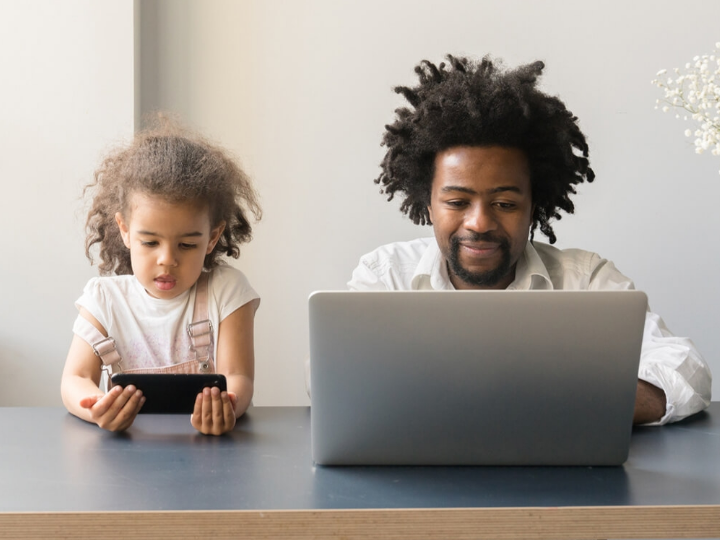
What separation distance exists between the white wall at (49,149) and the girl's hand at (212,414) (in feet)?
4.05

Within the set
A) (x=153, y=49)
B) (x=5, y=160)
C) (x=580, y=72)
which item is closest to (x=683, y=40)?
(x=580, y=72)

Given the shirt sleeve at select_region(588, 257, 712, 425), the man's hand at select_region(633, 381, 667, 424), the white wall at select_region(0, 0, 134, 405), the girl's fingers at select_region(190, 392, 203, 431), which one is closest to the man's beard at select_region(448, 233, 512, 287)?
the shirt sleeve at select_region(588, 257, 712, 425)

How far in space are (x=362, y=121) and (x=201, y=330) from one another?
934mm

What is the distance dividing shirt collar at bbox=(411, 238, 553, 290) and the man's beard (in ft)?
0.17

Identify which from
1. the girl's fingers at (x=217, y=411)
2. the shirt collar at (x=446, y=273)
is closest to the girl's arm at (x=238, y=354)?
the girl's fingers at (x=217, y=411)

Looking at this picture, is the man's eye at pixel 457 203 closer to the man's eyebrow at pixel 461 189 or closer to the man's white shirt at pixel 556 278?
the man's eyebrow at pixel 461 189

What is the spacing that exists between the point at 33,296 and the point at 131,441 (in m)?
1.29

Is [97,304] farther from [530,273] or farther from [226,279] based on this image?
[530,273]

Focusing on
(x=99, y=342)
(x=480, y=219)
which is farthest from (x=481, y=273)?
(x=99, y=342)

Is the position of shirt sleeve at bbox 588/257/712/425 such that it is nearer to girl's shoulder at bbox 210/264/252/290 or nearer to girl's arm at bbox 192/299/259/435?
girl's arm at bbox 192/299/259/435

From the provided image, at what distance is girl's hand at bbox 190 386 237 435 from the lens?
3.68ft

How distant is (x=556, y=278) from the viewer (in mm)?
1733

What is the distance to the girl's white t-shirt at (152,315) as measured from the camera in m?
1.66

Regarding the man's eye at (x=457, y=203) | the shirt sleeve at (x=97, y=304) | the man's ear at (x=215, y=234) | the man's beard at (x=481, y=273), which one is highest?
the man's eye at (x=457, y=203)
